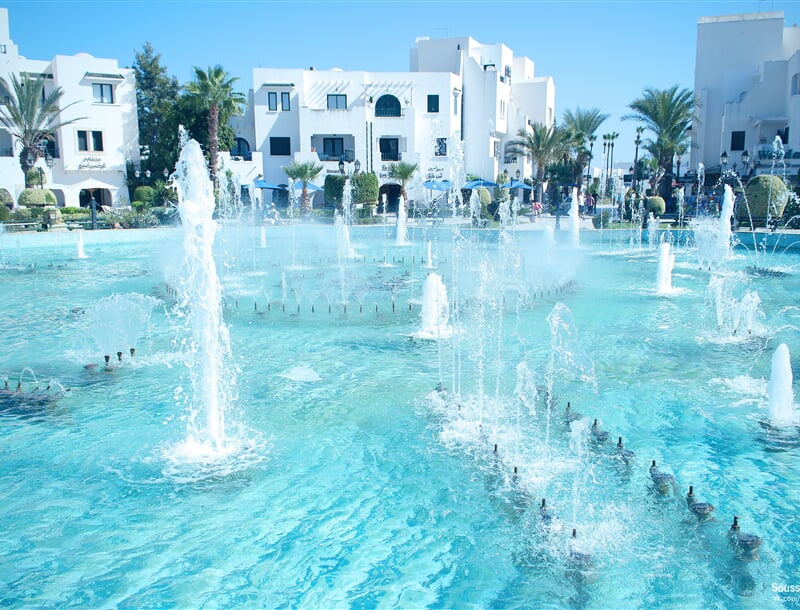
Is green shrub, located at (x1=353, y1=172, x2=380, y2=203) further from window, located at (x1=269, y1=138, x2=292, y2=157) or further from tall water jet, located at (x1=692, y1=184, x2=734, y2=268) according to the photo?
tall water jet, located at (x1=692, y1=184, x2=734, y2=268)

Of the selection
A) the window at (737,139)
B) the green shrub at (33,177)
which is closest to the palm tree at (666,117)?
the window at (737,139)

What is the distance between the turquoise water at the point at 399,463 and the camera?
512 cm

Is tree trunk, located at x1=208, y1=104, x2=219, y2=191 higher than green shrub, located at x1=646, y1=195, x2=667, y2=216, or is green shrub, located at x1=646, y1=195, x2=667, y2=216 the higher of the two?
tree trunk, located at x1=208, y1=104, x2=219, y2=191

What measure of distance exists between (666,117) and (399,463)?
126 feet

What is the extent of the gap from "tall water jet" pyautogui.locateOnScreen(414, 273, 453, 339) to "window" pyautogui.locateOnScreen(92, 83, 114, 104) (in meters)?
34.8

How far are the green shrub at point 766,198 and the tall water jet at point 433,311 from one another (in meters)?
19.7

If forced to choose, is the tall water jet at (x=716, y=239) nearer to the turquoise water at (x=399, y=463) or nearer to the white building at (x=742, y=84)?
the turquoise water at (x=399, y=463)

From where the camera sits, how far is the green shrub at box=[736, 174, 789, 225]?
88.5 ft

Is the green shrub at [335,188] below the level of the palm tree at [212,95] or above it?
below

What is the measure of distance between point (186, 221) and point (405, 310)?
23.0 feet

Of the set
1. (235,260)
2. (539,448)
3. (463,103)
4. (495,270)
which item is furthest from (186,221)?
(463,103)

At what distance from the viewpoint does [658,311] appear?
14.0 m

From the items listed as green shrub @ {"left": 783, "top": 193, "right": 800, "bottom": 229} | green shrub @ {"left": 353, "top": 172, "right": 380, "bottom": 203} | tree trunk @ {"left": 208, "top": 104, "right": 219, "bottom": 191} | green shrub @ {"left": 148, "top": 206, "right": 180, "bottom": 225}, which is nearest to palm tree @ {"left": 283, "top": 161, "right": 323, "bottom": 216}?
green shrub @ {"left": 353, "top": 172, "right": 380, "bottom": 203}

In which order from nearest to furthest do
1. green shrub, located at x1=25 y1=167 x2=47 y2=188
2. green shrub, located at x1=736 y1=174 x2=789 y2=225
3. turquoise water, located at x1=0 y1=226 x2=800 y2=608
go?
turquoise water, located at x1=0 y1=226 x2=800 y2=608 < green shrub, located at x1=736 y1=174 x2=789 y2=225 < green shrub, located at x1=25 y1=167 x2=47 y2=188
